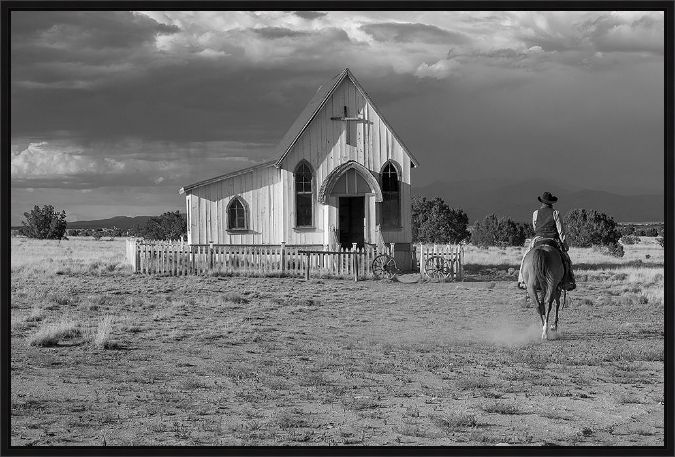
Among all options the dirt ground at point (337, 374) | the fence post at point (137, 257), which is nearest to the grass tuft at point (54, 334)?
the dirt ground at point (337, 374)

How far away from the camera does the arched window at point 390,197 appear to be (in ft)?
103

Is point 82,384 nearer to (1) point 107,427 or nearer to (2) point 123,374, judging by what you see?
(2) point 123,374

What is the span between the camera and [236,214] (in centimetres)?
3228

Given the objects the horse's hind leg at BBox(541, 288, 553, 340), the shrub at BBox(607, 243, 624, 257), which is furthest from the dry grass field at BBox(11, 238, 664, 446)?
the shrub at BBox(607, 243, 624, 257)

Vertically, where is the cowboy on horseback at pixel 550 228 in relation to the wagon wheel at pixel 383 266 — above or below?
above

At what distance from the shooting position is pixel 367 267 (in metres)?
29.3

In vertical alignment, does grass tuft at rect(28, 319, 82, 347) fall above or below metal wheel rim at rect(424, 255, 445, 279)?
below

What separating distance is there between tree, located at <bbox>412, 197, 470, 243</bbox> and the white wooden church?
966 inches

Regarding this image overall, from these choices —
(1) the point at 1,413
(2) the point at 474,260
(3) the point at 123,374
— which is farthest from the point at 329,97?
(1) the point at 1,413

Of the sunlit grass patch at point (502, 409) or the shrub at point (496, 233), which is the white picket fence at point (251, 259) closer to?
the sunlit grass patch at point (502, 409)

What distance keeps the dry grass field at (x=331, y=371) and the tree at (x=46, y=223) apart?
53.7 m

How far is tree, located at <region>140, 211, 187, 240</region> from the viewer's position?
5984 centimetres

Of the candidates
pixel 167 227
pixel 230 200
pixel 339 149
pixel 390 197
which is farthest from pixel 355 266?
pixel 167 227

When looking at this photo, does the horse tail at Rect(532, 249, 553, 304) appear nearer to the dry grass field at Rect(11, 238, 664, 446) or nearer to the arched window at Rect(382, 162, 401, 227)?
the dry grass field at Rect(11, 238, 664, 446)
